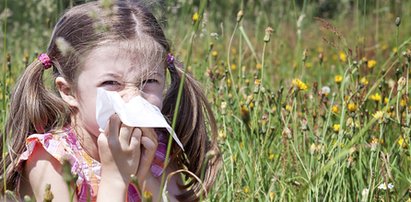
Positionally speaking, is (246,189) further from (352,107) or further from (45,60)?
(45,60)

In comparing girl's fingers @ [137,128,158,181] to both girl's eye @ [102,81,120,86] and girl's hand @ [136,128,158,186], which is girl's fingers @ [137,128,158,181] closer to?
girl's hand @ [136,128,158,186]

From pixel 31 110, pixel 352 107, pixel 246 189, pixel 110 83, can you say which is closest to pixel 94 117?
pixel 110 83

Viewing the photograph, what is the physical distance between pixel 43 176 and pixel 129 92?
0.32 meters

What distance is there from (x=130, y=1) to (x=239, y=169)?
→ 0.56 meters

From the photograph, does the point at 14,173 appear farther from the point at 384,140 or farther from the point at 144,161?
the point at 384,140

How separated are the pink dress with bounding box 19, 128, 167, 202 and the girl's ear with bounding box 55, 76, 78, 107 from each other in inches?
3.5

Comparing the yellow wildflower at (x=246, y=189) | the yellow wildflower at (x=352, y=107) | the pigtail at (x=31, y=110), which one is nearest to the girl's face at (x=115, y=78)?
the pigtail at (x=31, y=110)

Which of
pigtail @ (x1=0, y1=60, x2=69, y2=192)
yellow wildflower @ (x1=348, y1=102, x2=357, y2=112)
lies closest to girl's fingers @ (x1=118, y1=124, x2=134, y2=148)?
pigtail @ (x1=0, y1=60, x2=69, y2=192)

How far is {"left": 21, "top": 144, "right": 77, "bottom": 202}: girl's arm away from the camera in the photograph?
2029 mm

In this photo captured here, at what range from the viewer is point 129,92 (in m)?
1.93

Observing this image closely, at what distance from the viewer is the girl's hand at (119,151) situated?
1856 millimetres

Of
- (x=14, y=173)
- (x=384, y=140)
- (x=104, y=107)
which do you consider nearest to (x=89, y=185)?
(x=14, y=173)

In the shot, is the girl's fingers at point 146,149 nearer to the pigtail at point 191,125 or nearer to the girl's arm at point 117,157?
the girl's arm at point 117,157

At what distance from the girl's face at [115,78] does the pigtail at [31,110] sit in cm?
12
